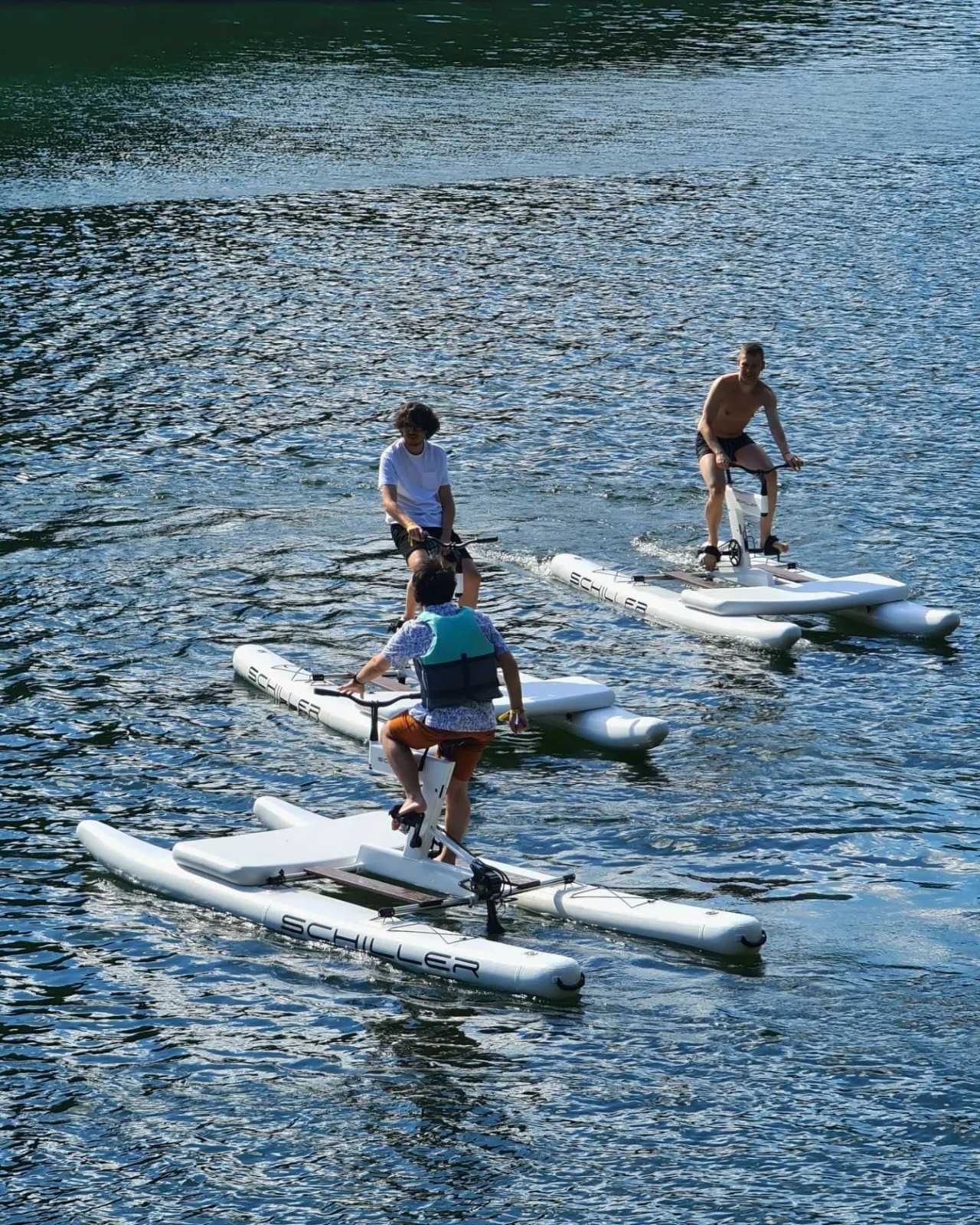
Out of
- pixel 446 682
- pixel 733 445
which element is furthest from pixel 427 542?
pixel 733 445

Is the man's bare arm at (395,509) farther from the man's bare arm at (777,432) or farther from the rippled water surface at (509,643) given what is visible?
the man's bare arm at (777,432)

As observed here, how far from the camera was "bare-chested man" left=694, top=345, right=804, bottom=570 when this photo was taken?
71.1 ft

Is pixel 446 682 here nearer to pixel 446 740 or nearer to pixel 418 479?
pixel 446 740

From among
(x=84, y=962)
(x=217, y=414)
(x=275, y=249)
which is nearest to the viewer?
(x=84, y=962)

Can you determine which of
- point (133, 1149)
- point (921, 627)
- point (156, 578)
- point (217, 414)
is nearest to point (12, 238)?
point (217, 414)

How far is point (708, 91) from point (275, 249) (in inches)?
1170

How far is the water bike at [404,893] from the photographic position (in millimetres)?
12648

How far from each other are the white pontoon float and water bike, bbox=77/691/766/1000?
7.96 feet

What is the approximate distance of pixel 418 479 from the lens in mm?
18344

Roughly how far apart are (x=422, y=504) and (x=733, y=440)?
536cm

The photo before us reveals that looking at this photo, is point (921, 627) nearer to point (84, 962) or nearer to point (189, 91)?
point (84, 962)

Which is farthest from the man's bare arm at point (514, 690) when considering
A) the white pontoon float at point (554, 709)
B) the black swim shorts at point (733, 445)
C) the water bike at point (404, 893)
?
the black swim shorts at point (733, 445)

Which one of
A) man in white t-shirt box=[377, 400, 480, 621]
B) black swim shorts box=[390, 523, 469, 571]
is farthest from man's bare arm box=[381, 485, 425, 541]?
black swim shorts box=[390, 523, 469, 571]

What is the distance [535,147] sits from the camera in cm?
5600
